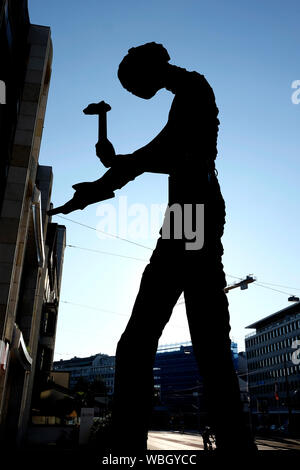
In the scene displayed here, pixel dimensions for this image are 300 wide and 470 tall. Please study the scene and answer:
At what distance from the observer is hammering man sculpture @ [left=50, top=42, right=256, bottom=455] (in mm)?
1771

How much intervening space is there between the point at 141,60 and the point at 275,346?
99.8 m

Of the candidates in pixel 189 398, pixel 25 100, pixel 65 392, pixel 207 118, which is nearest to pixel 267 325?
pixel 189 398

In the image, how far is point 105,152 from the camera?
2309mm

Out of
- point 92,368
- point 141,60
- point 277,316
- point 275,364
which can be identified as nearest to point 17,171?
point 141,60

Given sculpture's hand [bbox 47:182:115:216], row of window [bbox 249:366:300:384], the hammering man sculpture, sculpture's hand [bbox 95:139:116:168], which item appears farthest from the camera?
row of window [bbox 249:366:300:384]

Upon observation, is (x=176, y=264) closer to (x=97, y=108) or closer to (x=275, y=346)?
(x=97, y=108)

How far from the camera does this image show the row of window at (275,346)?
3358 inches

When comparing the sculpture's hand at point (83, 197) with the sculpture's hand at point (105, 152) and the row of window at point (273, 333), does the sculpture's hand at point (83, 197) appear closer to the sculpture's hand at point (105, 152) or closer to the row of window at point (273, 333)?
the sculpture's hand at point (105, 152)

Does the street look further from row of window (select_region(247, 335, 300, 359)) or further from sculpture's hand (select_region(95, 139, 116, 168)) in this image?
row of window (select_region(247, 335, 300, 359))

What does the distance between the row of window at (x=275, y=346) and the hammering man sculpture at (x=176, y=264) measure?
9021 cm

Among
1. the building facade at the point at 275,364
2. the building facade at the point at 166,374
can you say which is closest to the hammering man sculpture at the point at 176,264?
the building facade at the point at 275,364

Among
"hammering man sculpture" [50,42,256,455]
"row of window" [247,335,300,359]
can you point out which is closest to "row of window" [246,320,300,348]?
"row of window" [247,335,300,359]

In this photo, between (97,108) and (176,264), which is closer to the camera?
(176,264)

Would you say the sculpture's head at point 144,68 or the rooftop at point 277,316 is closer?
the sculpture's head at point 144,68
